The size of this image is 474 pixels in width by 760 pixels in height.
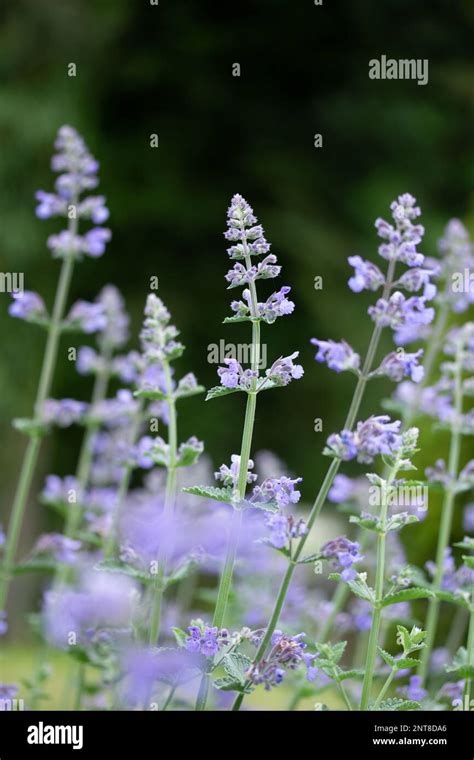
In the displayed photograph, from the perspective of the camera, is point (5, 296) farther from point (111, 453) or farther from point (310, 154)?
point (111, 453)

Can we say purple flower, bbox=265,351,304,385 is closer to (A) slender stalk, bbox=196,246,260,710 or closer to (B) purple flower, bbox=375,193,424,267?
(A) slender stalk, bbox=196,246,260,710

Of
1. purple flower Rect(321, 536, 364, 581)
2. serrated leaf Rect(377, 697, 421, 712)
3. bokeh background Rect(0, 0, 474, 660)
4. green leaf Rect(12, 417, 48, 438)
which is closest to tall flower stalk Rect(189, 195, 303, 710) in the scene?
purple flower Rect(321, 536, 364, 581)

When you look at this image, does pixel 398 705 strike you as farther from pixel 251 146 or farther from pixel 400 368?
pixel 251 146

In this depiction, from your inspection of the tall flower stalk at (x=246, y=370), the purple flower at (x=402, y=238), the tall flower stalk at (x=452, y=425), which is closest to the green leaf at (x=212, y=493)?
the tall flower stalk at (x=246, y=370)

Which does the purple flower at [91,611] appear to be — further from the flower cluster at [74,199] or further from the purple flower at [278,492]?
the flower cluster at [74,199]
